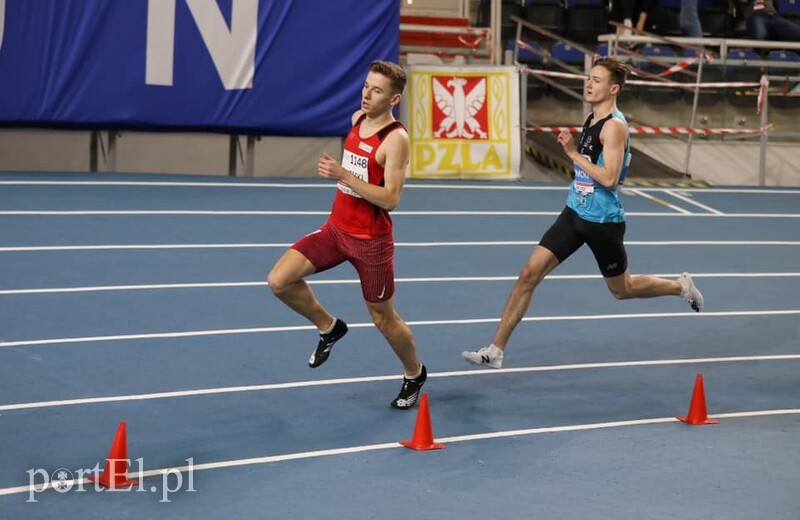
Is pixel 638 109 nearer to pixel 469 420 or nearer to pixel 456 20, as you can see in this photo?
pixel 456 20

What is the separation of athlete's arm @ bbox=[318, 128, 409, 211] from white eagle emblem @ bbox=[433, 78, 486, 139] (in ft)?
31.7

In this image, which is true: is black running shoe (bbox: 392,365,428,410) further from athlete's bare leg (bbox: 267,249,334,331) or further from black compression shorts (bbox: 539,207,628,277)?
black compression shorts (bbox: 539,207,628,277)

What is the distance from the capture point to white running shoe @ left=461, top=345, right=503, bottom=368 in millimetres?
8078

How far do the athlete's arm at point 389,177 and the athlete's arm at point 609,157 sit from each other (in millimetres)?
1323

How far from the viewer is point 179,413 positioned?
23.5 ft

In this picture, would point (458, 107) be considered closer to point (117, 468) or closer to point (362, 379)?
point (362, 379)

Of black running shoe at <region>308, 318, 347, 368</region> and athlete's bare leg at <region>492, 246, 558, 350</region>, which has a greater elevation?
athlete's bare leg at <region>492, 246, 558, 350</region>

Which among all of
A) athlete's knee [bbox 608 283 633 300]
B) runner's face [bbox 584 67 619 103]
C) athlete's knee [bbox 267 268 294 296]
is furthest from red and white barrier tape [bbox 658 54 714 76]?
athlete's knee [bbox 267 268 294 296]

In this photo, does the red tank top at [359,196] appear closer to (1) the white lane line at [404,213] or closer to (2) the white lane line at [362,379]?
(2) the white lane line at [362,379]

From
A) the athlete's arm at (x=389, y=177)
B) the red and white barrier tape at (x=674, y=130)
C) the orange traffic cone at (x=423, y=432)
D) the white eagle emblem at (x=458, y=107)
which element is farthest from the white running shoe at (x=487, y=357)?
the red and white barrier tape at (x=674, y=130)

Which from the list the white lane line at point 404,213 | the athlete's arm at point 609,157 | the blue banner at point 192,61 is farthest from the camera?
the blue banner at point 192,61

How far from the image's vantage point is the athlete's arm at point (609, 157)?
779cm

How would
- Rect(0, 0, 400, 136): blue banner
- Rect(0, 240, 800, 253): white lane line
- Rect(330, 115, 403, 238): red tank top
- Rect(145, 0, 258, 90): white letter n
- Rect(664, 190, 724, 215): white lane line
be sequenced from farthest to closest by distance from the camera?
Rect(664, 190, 724, 215): white lane line < Rect(145, 0, 258, 90): white letter n < Rect(0, 0, 400, 136): blue banner < Rect(0, 240, 800, 253): white lane line < Rect(330, 115, 403, 238): red tank top

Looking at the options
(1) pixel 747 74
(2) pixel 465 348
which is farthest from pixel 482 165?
(2) pixel 465 348
